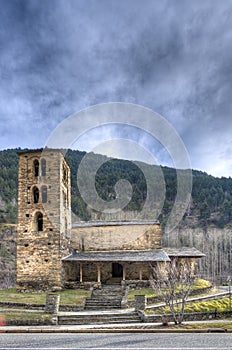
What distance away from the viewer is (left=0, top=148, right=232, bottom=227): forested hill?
274 feet

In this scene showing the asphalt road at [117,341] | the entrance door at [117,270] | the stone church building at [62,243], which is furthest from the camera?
the entrance door at [117,270]

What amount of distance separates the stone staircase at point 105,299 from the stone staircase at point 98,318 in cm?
294

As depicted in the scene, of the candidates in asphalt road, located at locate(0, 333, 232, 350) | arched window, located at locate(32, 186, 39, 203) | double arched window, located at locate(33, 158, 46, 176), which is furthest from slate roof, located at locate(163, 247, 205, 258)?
asphalt road, located at locate(0, 333, 232, 350)

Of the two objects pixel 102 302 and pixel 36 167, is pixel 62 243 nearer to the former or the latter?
pixel 36 167

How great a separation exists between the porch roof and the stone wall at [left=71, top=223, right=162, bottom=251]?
118 cm

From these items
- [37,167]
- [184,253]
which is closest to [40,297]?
[37,167]

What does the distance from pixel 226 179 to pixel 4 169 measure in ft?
207

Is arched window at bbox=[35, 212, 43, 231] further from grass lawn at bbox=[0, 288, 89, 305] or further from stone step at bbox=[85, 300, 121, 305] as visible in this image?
stone step at bbox=[85, 300, 121, 305]

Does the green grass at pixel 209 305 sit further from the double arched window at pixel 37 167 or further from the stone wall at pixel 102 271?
the double arched window at pixel 37 167

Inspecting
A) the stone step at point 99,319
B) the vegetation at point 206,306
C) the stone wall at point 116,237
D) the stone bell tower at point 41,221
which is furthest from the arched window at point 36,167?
the vegetation at point 206,306

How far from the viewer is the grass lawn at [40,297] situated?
24.1m

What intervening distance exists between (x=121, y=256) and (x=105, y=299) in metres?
6.21

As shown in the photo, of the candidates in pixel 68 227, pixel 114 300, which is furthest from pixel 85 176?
pixel 114 300

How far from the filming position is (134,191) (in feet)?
298
